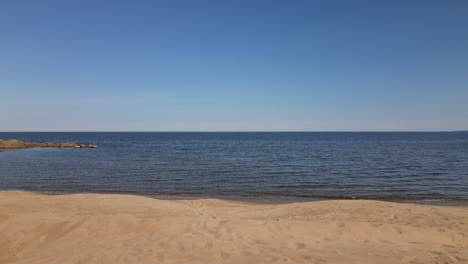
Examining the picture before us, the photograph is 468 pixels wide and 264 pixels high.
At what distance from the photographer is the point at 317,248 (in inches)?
272

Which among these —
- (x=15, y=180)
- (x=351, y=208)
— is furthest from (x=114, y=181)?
(x=351, y=208)

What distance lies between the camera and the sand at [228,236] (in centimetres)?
642

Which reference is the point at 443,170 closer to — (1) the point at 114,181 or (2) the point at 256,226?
(2) the point at 256,226

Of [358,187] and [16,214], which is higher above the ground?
[16,214]

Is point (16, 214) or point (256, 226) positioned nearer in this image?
point (256, 226)

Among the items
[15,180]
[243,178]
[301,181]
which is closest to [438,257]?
[301,181]

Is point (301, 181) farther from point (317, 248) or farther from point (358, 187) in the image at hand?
point (317, 248)

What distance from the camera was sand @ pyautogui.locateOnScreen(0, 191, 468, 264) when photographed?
21.1ft

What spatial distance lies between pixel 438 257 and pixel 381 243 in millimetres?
1353

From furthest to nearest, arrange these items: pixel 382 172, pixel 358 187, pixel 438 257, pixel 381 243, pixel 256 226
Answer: pixel 382 172
pixel 358 187
pixel 256 226
pixel 381 243
pixel 438 257

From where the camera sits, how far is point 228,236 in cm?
774

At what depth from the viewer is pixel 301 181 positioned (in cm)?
2169

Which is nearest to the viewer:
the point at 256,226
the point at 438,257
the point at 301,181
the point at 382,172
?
the point at 438,257

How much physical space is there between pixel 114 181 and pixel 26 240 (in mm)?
14881
